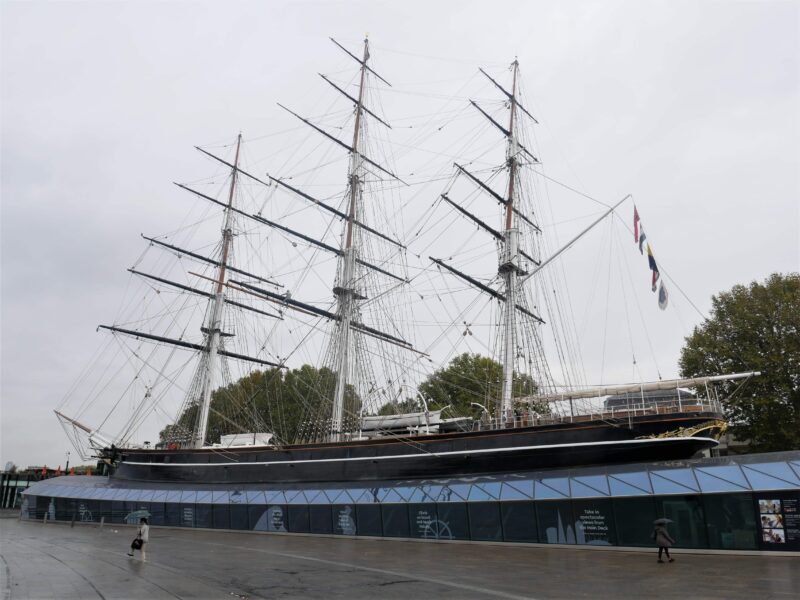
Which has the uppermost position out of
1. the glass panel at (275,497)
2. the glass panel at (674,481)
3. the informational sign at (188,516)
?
the glass panel at (674,481)

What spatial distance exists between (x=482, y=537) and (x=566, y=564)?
20.5 ft

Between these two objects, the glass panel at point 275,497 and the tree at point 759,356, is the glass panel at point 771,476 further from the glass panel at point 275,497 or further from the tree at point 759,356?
the glass panel at point 275,497

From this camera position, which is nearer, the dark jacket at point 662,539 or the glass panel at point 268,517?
the dark jacket at point 662,539

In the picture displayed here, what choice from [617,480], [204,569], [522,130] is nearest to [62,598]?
[204,569]

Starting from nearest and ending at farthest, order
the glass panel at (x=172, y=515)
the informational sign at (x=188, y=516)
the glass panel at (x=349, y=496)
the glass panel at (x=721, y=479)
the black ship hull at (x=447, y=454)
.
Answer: the glass panel at (x=721, y=479) → the black ship hull at (x=447, y=454) → the glass panel at (x=349, y=496) → the informational sign at (x=188, y=516) → the glass panel at (x=172, y=515)

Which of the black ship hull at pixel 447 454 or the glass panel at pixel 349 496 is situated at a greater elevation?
the black ship hull at pixel 447 454

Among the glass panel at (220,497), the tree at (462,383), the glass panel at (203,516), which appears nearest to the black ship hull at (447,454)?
the glass panel at (220,497)

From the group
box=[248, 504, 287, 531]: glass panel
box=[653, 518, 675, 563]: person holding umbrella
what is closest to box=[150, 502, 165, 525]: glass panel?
box=[248, 504, 287, 531]: glass panel

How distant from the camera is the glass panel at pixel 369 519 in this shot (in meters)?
24.4

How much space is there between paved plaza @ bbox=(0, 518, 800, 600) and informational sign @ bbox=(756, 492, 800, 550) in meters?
0.59

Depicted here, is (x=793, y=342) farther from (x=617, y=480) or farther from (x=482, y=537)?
(x=482, y=537)

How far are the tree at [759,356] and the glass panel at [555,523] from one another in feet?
55.7

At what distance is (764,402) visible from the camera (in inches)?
1281

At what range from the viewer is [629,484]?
62.8ft
